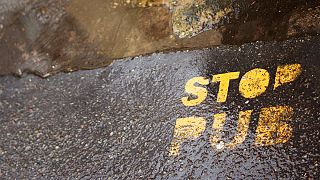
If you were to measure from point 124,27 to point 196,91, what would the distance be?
0.86m

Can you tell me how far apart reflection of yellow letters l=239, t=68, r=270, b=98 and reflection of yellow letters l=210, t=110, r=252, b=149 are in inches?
5.7

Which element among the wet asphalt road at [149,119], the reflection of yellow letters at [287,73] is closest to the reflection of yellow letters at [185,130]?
the wet asphalt road at [149,119]

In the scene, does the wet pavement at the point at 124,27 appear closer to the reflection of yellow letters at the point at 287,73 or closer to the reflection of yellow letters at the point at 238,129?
the reflection of yellow letters at the point at 287,73

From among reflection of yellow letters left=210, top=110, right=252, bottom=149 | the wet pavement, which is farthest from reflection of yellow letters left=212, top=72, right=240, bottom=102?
the wet pavement

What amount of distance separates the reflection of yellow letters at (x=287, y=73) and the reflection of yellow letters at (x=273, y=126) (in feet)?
0.62

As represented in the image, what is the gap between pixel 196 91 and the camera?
135 inches

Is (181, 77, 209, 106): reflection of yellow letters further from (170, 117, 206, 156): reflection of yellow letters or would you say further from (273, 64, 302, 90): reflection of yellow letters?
(273, 64, 302, 90): reflection of yellow letters

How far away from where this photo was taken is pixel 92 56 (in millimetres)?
3811

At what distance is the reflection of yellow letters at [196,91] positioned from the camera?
3377 millimetres

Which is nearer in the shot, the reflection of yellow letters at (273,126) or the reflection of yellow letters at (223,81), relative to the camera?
the reflection of yellow letters at (273,126)

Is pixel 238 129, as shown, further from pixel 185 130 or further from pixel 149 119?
pixel 149 119

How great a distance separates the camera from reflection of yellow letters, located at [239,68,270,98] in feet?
10.8

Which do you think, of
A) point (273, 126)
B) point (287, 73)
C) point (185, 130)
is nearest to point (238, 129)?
point (273, 126)

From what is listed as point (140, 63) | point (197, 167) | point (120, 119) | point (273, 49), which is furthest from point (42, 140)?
→ point (273, 49)
